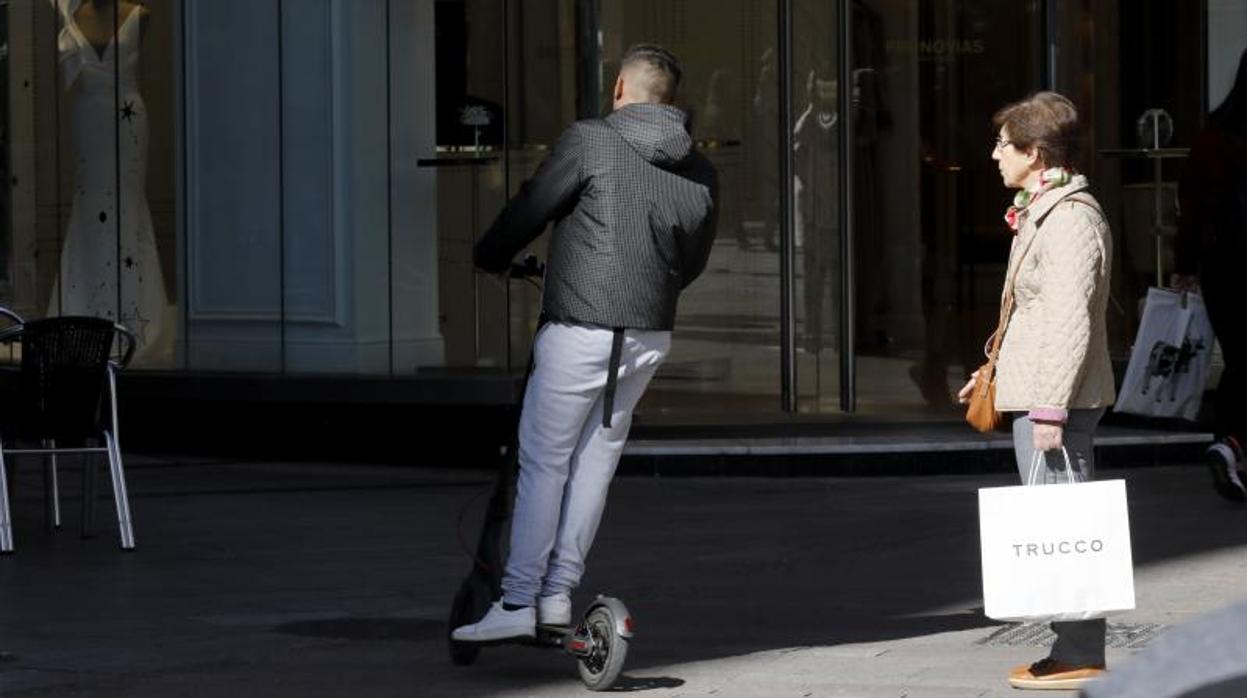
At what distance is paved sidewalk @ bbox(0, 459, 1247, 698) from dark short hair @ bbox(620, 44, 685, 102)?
5.39 ft

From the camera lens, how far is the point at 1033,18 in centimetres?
1450

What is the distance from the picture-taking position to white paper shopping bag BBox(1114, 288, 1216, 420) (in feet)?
36.2

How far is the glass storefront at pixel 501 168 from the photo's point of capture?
13.9 meters

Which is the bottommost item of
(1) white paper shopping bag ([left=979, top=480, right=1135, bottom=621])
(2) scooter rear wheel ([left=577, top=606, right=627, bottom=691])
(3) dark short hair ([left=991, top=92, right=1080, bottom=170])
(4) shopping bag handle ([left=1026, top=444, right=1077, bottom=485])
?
(2) scooter rear wheel ([left=577, top=606, right=627, bottom=691])

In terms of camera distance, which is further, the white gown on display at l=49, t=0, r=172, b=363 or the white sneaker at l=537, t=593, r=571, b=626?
the white gown on display at l=49, t=0, r=172, b=363

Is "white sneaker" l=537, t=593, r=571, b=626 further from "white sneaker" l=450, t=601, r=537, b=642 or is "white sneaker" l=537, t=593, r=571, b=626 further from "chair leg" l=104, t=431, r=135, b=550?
"chair leg" l=104, t=431, r=135, b=550

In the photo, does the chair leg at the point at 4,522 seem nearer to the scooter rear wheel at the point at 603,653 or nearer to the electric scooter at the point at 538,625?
the electric scooter at the point at 538,625

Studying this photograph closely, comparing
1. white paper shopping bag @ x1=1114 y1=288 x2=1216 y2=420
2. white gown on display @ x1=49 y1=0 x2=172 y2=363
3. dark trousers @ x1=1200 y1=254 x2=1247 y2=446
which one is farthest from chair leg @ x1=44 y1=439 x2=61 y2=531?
dark trousers @ x1=1200 y1=254 x2=1247 y2=446

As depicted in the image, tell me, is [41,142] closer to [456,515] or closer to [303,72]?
[303,72]

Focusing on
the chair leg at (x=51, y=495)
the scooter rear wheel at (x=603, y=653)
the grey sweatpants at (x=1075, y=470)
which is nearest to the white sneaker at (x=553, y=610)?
the scooter rear wheel at (x=603, y=653)

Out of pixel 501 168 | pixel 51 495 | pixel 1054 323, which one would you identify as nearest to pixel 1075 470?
pixel 1054 323

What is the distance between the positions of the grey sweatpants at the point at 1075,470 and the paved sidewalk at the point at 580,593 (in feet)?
0.79

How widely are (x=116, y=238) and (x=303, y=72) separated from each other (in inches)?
69.7

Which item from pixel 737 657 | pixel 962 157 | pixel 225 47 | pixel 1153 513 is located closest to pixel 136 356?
pixel 225 47
